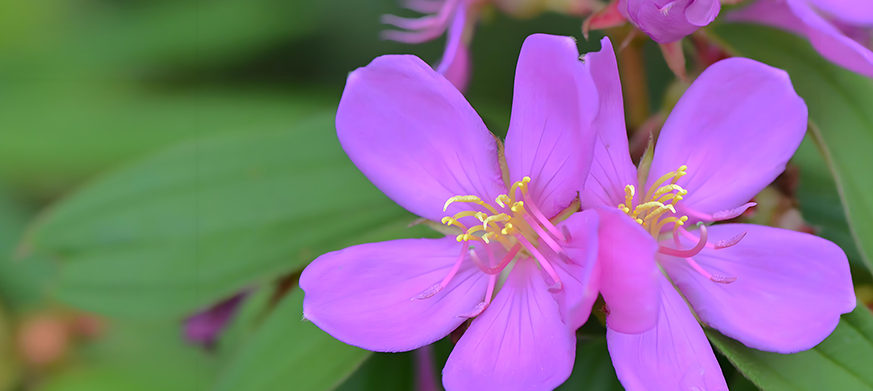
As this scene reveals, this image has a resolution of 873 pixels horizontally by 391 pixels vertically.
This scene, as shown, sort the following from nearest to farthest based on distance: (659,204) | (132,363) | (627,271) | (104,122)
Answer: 1. (627,271)
2. (659,204)
3. (132,363)
4. (104,122)

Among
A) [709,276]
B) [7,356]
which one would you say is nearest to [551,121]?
[709,276]

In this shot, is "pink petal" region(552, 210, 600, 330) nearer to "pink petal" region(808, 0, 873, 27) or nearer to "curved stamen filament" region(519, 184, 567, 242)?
"curved stamen filament" region(519, 184, 567, 242)

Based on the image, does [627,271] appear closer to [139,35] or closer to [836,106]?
[836,106]

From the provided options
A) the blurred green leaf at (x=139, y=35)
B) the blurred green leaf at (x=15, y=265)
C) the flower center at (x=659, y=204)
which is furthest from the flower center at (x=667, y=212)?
the blurred green leaf at (x=15, y=265)

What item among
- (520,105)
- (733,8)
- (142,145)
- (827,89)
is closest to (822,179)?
(827,89)

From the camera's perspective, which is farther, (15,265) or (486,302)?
(15,265)

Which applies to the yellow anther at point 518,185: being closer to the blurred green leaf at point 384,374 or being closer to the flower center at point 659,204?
the flower center at point 659,204
